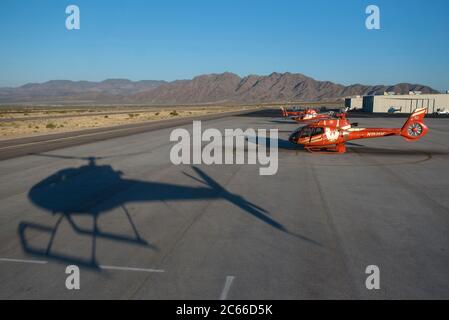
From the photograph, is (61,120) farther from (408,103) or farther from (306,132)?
(408,103)

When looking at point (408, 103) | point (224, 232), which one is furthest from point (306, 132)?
point (408, 103)

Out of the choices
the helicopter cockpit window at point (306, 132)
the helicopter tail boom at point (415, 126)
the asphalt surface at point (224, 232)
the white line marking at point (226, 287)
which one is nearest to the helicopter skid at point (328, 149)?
the helicopter cockpit window at point (306, 132)

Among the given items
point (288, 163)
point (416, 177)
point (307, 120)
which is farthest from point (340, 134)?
point (307, 120)

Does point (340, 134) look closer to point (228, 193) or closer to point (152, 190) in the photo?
point (228, 193)

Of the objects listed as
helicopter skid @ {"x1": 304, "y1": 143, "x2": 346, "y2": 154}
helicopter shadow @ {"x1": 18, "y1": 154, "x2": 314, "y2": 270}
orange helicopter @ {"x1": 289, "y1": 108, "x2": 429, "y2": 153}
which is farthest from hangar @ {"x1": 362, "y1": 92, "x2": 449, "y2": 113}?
helicopter shadow @ {"x1": 18, "y1": 154, "x2": 314, "y2": 270}

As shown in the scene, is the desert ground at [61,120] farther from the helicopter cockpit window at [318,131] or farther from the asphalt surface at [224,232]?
the helicopter cockpit window at [318,131]

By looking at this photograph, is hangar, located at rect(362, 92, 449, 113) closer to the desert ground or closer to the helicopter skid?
the desert ground

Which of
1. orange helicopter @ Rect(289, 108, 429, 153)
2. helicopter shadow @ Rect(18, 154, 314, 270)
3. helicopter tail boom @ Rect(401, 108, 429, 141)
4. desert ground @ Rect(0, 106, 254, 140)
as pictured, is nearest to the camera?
helicopter shadow @ Rect(18, 154, 314, 270)

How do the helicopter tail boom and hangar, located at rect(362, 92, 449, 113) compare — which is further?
hangar, located at rect(362, 92, 449, 113)
